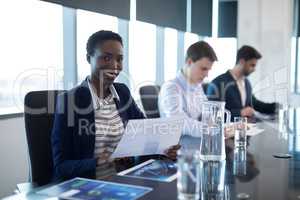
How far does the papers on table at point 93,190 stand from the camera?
105 centimetres

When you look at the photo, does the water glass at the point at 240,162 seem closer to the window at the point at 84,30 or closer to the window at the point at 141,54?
the window at the point at 84,30

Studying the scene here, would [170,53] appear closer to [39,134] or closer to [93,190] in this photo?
[39,134]

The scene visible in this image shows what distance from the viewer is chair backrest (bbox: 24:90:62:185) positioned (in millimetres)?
1558

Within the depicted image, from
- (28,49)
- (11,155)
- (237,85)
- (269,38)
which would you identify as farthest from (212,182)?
(269,38)

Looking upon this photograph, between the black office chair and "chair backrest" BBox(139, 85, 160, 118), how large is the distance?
3.37 feet

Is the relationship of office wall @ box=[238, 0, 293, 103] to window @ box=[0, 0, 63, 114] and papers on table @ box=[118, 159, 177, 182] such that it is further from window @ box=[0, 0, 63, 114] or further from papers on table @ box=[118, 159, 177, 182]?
papers on table @ box=[118, 159, 177, 182]

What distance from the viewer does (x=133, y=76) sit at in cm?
408

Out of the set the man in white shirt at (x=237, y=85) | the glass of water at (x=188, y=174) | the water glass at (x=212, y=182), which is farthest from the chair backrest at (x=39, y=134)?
the man in white shirt at (x=237, y=85)

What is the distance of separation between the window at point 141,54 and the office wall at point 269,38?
1495 millimetres

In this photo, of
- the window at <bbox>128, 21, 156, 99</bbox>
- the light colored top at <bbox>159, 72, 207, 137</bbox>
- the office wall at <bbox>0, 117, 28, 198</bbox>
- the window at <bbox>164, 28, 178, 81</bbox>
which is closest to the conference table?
Answer: the light colored top at <bbox>159, 72, 207, 137</bbox>

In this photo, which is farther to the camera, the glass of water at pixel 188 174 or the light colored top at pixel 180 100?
the light colored top at pixel 180 100

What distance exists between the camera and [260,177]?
128 centimetres

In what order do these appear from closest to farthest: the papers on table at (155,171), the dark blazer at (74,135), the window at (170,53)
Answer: the papers on table at (155,171)
the dark blazer at (74,135)
the window at (170,53)

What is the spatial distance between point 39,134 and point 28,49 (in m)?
1.34
